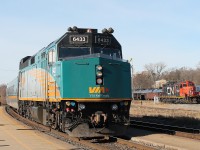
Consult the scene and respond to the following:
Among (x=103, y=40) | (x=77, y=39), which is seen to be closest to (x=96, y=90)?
(x=77, y=39)

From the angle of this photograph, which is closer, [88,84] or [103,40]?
[88,84]

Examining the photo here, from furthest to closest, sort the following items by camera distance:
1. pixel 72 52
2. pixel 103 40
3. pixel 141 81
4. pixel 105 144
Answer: pixel 141 81
pixel 103 40
pixel 72 52
pixel 105 144

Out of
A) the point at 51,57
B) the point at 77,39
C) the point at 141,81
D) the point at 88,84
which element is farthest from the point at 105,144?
the point at 141,81

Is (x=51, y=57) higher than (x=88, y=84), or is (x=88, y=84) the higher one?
(x=51, y=57)

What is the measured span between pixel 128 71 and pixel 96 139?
288 cm

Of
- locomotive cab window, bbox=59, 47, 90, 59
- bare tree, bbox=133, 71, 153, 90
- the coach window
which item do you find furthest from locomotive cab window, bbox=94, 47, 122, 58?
bare tree, bbox=133, 71, 153, 90

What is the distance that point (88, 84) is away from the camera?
468 inches

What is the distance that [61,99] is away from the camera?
11789mm

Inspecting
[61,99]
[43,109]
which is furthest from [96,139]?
[43,109]

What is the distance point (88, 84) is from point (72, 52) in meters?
1.60

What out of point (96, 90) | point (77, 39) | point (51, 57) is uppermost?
point (77, 39)

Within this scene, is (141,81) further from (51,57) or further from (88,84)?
(88,84)

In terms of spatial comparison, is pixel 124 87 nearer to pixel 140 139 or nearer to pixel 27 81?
pixel 140 139

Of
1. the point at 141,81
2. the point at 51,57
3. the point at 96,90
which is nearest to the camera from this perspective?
the point at 96,90
